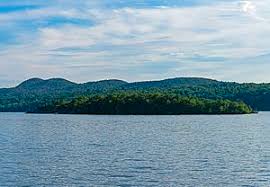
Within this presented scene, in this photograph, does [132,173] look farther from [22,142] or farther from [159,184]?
[22,142]

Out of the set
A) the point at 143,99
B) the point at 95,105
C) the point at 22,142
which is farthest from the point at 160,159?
the point at 95,105

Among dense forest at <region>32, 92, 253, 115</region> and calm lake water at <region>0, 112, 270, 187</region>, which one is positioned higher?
dense forest at <region>32, 92, 253, 115</region>

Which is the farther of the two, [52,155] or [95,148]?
[95,148]

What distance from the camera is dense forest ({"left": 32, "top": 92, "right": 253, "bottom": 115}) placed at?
162 metres

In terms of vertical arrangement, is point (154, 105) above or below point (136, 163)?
above

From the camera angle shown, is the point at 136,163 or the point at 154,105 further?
the point at 154,105

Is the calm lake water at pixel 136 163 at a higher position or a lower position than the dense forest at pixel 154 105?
lower

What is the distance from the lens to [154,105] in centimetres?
16188

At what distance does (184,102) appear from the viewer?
162m

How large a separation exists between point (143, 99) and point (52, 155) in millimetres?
112101

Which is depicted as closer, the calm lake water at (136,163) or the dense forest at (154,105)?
the calm lake water at (136,163)

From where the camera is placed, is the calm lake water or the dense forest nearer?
the calm lake water

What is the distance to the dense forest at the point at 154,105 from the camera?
162 meters

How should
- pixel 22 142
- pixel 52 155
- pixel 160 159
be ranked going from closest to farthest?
1. pixel 160 159
2. pixel 52 155
3. pixel 22 142
